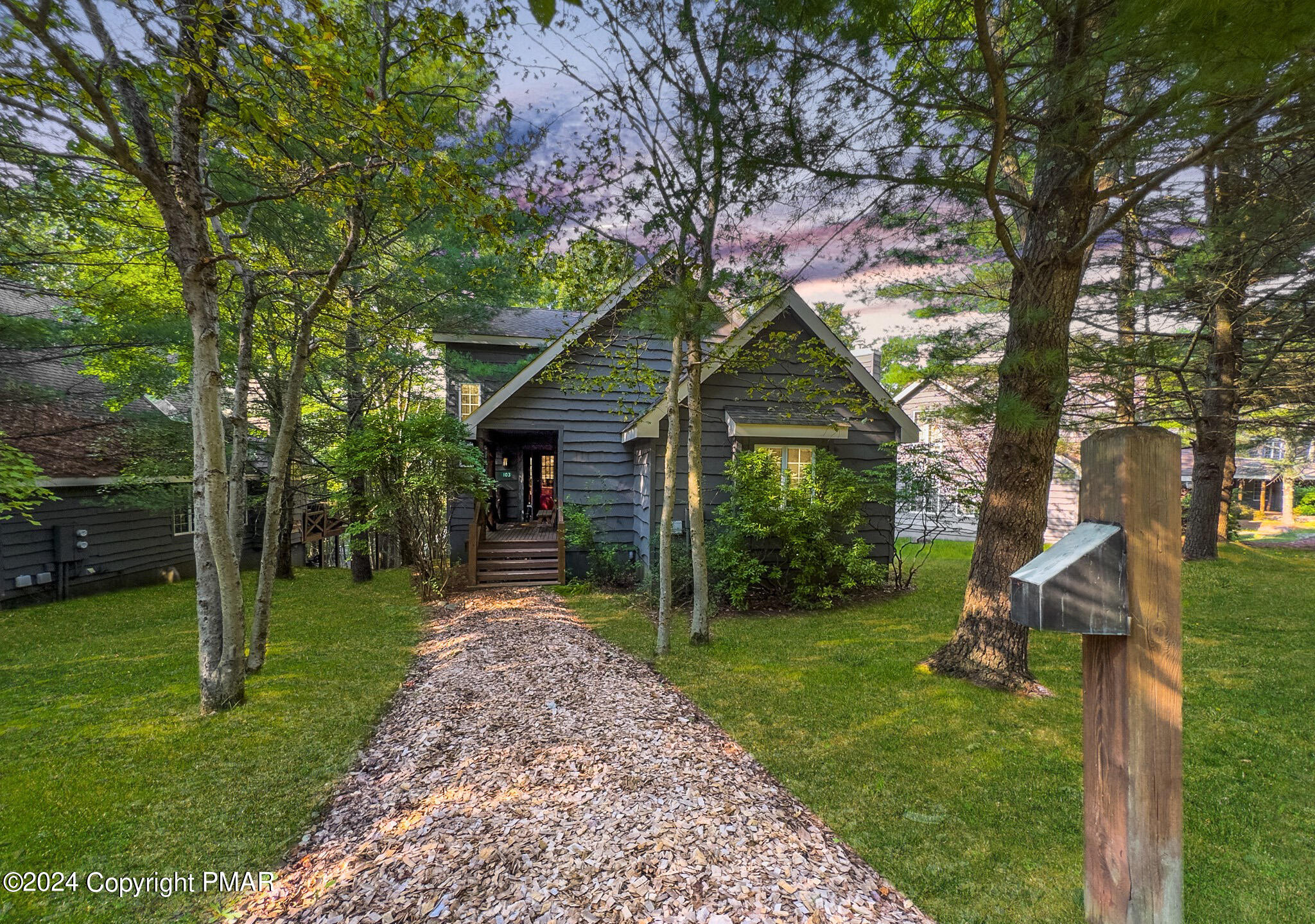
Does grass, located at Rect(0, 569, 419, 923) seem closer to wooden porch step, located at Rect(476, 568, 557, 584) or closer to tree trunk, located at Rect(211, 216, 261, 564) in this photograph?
tree trunk, located at Rect(211, 216, 261, 564)

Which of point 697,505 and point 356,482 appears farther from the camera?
point 356,482

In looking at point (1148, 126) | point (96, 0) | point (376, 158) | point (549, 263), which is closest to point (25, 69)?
point (96, 0)

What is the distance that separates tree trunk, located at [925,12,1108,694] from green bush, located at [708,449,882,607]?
301 centimetres

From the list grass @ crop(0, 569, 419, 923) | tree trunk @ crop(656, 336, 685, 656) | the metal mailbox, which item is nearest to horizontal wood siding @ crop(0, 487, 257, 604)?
grass @ crop(0, 569, 419, 923)

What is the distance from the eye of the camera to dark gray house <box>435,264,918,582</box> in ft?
28.8

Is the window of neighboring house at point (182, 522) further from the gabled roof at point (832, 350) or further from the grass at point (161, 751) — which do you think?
the gabled roof at point (832, 350)

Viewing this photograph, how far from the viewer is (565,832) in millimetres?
2842

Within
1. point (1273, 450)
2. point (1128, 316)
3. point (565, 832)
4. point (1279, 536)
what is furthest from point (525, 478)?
point (1273, 450)

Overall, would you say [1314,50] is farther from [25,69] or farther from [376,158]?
[25,69]

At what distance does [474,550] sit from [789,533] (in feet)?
19.2

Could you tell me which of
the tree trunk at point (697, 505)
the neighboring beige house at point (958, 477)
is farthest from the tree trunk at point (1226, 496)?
the tree trunk at point (697, 505)

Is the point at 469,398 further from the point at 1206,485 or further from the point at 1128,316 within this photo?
the point at 1206,485

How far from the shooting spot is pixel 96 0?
3.59m

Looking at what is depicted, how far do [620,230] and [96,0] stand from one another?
424 centimetres
